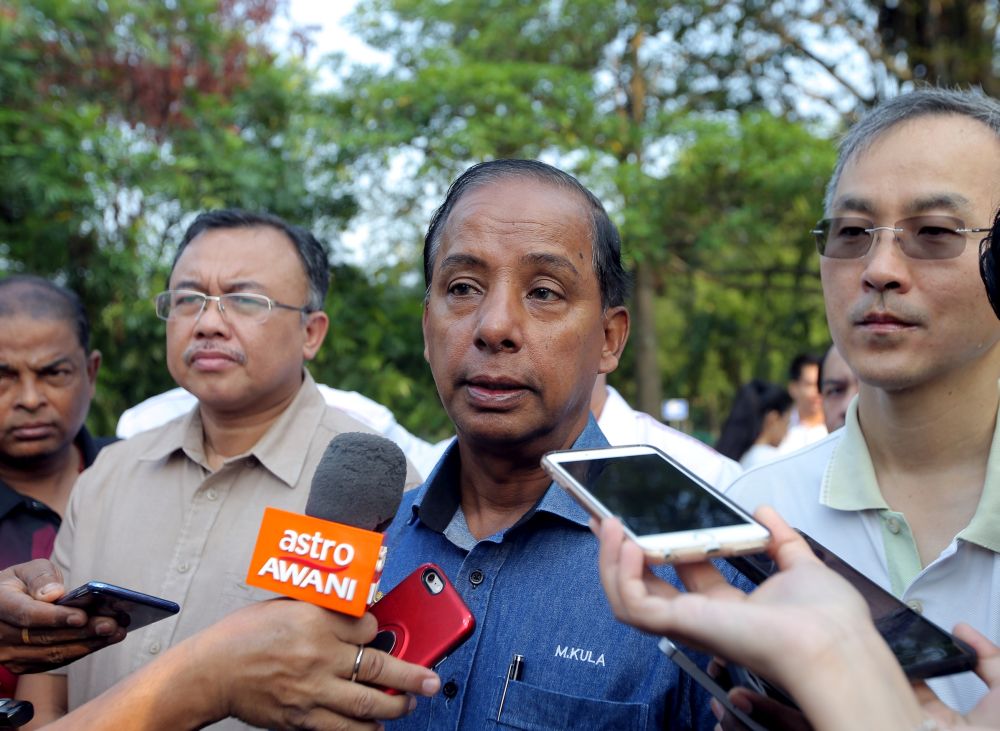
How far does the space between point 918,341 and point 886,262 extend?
202mm

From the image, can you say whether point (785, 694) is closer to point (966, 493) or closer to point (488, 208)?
point (966, 493)

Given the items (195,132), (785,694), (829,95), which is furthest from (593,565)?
(829,95)

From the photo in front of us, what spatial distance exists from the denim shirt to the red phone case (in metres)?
0.32

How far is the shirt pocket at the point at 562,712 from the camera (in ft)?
5.92

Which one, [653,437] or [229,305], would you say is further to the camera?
[653,437]

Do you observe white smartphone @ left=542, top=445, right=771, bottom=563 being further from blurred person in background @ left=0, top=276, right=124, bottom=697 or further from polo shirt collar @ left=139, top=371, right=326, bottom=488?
blurred person in background @ left=0, top=276, right=124, bottom=697

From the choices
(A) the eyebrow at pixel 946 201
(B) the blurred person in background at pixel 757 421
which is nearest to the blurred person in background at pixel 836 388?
(B) the blurred person in background at pixel 757 421

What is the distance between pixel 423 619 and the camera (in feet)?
5.39

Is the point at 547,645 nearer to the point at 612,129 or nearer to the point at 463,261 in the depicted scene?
the point at 463,261

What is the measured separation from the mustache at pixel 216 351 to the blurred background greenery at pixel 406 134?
4608 mm

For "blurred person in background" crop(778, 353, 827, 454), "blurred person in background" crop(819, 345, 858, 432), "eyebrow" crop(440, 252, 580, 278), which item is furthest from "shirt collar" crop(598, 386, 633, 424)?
"blurred person in background" crop(778, 353, 827, 454)

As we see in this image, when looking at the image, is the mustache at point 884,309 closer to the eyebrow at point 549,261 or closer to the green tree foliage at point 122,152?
the eyebrow at point 549,261

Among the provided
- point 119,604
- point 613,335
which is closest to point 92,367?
point 119,604

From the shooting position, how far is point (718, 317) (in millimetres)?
14938
